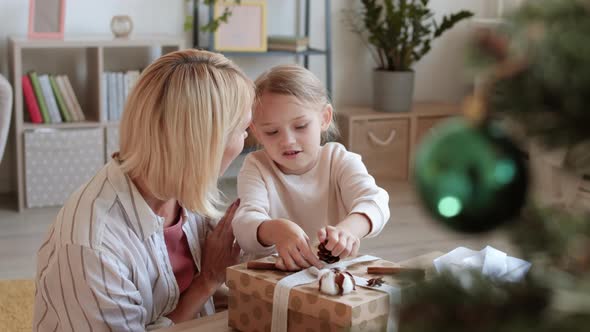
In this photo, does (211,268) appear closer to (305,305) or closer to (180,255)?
(180,255)

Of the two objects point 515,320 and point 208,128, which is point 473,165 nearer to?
point 515,320

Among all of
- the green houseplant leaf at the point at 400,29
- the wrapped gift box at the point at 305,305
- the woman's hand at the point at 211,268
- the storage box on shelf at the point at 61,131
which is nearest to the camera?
the wrapped gift box at the point at 305,305

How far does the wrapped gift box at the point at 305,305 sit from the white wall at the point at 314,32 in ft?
9.73

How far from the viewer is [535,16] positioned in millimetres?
403

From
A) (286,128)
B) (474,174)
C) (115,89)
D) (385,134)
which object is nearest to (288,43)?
(385,134)

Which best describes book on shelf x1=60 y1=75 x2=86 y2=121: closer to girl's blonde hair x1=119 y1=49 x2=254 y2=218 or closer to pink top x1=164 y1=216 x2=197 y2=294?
pink top x1=164 y1=216 x2=197 y2=294

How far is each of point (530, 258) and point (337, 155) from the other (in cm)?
133

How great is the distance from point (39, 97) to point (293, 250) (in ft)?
8.67

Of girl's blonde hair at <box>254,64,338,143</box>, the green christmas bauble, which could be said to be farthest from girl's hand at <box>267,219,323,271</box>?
the green christmas bauble

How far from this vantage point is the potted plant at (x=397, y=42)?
426 centimetres

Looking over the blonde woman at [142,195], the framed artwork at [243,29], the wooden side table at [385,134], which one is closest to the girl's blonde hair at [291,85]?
the blonde woman at [142,195]

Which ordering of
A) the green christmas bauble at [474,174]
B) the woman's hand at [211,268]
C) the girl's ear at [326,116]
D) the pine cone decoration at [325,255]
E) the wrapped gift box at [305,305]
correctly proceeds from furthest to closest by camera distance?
the girl's ear at [326,116], the woman's hand at [211,268], the pine cone decoration at [325,255], the wrapped gift box at [305,305], the green christmas bauble at [474,174]

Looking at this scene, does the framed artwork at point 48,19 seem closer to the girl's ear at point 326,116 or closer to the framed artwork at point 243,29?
the framed artwork at point 243,29

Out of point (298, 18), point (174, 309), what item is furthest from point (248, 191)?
point (298, 18)
